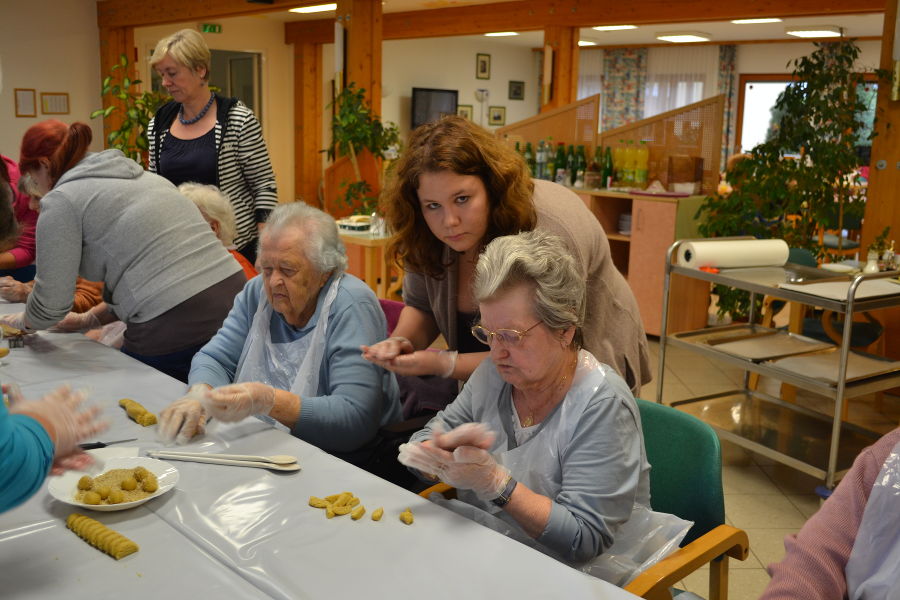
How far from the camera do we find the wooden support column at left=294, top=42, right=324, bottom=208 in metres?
10.9

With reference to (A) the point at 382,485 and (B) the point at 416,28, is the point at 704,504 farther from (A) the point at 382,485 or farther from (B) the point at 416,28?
(B) the point at 416,28

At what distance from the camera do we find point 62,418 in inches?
49.3

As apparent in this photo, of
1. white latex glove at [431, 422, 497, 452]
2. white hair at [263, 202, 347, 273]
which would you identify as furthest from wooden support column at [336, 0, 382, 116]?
white latex glove at [431, 422, 497, 452]

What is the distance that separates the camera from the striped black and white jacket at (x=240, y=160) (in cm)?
356

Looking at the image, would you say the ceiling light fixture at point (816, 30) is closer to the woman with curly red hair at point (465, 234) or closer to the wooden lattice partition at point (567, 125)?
the wooden lattice partition at point (567, 125)

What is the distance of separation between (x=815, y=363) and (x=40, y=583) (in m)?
2.85

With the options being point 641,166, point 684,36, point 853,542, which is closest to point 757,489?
point 853,542

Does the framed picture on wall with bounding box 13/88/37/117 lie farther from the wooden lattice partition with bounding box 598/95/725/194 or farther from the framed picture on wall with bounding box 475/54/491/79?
the framed picture on wall with bounding box 475/54/491/79

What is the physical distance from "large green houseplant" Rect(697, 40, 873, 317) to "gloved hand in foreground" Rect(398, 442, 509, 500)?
372cm

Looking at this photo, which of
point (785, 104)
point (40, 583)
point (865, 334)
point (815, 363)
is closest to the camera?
point (40, 583)

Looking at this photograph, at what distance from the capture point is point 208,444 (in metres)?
1.72

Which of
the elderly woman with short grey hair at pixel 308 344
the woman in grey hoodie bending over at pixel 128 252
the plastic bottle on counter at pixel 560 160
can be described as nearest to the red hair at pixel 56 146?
the woman in grey hoodie bending over at pixel 128 252

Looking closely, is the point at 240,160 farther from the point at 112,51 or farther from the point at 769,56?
the point at 769,56

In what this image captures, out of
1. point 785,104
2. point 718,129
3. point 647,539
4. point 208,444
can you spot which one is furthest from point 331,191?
point 647,539
